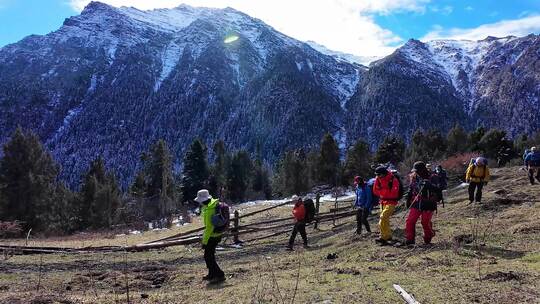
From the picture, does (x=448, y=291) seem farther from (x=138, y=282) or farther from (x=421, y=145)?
(x=421, y=145)

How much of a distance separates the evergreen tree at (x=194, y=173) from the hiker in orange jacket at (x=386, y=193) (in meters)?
54.5

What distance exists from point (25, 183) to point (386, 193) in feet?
108

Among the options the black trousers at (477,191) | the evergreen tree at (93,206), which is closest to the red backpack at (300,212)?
the black trousers at (477,191)

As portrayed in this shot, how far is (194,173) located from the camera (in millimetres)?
67688

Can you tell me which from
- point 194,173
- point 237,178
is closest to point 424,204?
point 194,173

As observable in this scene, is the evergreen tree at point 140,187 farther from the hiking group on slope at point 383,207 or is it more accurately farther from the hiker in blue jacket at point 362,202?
the hiker in blue jacket at point 362,202

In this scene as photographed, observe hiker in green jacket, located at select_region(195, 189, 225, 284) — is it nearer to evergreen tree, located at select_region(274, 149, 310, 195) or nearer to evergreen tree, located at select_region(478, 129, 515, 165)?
evergreen tree, located at select_region(478, 129, 515, 165)

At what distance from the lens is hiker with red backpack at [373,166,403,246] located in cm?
1284

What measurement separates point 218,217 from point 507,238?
279 inches

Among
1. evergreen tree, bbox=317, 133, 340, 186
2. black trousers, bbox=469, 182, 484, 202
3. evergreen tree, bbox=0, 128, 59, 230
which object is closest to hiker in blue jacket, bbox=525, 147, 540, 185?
black trousers, bbox=469, 182, 484, 202

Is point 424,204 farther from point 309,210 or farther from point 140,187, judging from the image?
point 140,187

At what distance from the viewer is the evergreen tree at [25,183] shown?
3719 centimetres

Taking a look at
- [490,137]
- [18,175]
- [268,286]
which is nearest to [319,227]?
[268,286]

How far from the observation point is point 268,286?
9.52 meters
